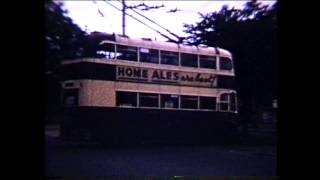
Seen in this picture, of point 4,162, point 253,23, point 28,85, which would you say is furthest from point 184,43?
point 4,162

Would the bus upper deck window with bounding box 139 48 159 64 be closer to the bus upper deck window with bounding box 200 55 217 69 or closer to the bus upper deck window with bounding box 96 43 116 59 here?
the bus upper deck window with bounding box 96 43 116 59

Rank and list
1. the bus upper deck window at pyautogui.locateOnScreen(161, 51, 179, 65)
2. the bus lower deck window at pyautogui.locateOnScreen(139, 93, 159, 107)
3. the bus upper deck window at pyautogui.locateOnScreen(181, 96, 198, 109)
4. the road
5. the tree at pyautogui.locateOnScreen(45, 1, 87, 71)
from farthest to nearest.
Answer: the bus upper deck window at pyautogui.locateOnScreen(181, 96, 198, 109) < the bus upper deck window at pyautogui.locateOnScreen(161, 51, 179, 65) < the bus lower deck window at pyautogui.locateOnScreen(139, 93, 159, 107) < the road < the tree at pyautogui.locateOnScreen(45, 1, 87, 71)

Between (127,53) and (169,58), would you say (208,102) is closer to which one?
(169,58)

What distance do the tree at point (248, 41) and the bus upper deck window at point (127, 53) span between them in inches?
31.8

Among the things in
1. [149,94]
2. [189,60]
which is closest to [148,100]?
[149,94]

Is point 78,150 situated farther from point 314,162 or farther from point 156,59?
point 314,162

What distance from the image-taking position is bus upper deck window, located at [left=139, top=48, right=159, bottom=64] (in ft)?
26.4

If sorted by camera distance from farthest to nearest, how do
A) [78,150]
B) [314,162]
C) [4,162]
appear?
1. [78,150]
2. [314,162]
3. [4,162]

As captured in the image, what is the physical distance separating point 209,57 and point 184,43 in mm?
485

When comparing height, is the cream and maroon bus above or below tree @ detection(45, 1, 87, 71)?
below


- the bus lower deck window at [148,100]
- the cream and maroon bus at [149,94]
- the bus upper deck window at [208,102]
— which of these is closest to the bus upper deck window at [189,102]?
the cream and maroon bus at [149,94]

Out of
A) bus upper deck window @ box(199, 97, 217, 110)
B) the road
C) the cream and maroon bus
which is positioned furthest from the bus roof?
the road

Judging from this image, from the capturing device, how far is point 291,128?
299 inches

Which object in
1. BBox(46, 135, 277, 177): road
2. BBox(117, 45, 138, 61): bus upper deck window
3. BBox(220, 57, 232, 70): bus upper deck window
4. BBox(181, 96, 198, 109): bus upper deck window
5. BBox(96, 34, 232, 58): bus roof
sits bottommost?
BBox(46, 135, 277, 177): road
